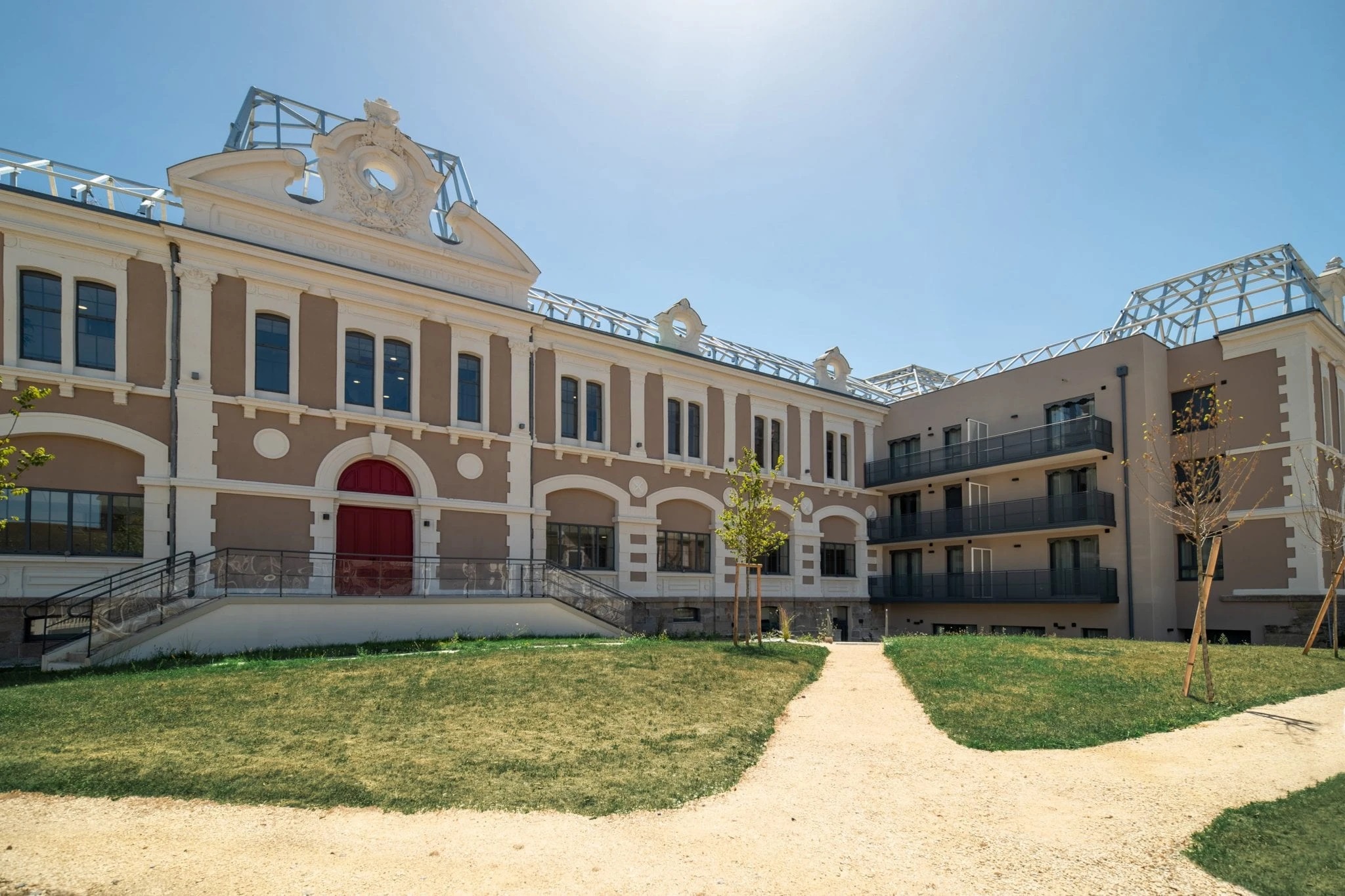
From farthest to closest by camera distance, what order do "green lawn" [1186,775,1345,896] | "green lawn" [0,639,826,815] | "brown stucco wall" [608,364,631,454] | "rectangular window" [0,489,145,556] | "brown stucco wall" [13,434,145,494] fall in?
"brown stucco wall" [608,364,631,454], "brown stucco wall" [13,434,145,494], "rectangular window" [0,489,145,556], "green lawn" [0,639,826,815], "green lawn" [1186,775,1345,896]

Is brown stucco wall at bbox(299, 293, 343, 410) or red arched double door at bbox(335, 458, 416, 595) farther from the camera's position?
brown stucco wall at bbox(299, 293, 343, 410)

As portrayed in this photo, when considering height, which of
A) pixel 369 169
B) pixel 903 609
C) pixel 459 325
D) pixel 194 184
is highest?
pixel 369 169

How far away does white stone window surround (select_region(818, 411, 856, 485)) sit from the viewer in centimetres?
3344

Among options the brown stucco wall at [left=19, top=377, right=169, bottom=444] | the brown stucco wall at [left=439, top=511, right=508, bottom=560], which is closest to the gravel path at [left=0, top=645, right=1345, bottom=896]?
the brown stucco wall at [left=19, top=377, right=169, bottom=444]

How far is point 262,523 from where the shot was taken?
1994 centimetres

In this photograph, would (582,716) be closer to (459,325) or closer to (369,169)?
(459,325)

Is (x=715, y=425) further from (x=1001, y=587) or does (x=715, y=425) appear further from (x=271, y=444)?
(x=271, y=444)

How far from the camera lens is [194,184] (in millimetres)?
19703

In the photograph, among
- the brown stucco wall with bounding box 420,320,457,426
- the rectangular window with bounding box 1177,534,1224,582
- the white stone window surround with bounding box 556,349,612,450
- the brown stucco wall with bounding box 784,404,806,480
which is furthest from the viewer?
the brown stucco wall with bounding box 784,404,806,480

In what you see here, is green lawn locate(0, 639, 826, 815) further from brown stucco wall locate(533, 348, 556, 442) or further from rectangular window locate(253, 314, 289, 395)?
brown stucco wall locate(533, 348, 556, 442)

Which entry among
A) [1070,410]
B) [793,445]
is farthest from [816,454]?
[1070,410]

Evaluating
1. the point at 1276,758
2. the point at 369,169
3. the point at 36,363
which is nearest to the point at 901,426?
the point at 369,169

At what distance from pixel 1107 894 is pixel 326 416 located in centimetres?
1958

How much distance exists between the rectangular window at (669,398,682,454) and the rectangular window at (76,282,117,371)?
1613 cm
